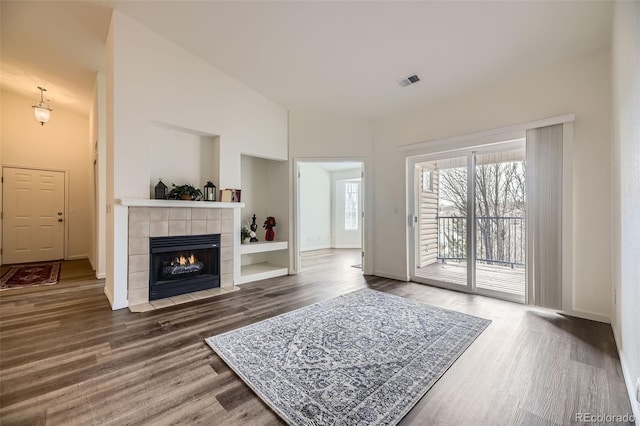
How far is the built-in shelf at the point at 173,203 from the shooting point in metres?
3.13

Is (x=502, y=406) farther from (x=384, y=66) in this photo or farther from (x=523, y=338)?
(x=384, y=66)

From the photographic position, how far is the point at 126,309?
3.10 m

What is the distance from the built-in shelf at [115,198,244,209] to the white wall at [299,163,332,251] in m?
4.19

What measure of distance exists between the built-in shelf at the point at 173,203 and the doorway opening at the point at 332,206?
14.5 ft

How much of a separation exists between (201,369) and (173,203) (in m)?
2.25

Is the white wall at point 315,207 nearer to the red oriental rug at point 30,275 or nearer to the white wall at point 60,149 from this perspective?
the white wall at point 60,149

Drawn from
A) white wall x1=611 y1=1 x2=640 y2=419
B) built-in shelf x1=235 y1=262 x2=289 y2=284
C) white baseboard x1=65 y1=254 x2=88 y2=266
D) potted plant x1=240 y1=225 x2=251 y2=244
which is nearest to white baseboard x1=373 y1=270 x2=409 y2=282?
built-in shelf x1=235 y1=262 x2=289 y2=284

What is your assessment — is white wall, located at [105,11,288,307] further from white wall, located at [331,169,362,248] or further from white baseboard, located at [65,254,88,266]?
white wall, located at [331,169,362,248]

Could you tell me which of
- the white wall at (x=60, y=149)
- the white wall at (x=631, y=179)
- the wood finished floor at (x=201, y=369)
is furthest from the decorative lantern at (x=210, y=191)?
the white wall at (x=631, y=179)

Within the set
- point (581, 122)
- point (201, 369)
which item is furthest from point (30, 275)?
point (581, 122)

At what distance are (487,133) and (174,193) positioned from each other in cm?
432

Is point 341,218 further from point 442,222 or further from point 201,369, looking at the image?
point 201,369

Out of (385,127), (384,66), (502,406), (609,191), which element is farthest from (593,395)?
(385,127)

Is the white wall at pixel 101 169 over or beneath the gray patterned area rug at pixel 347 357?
over
